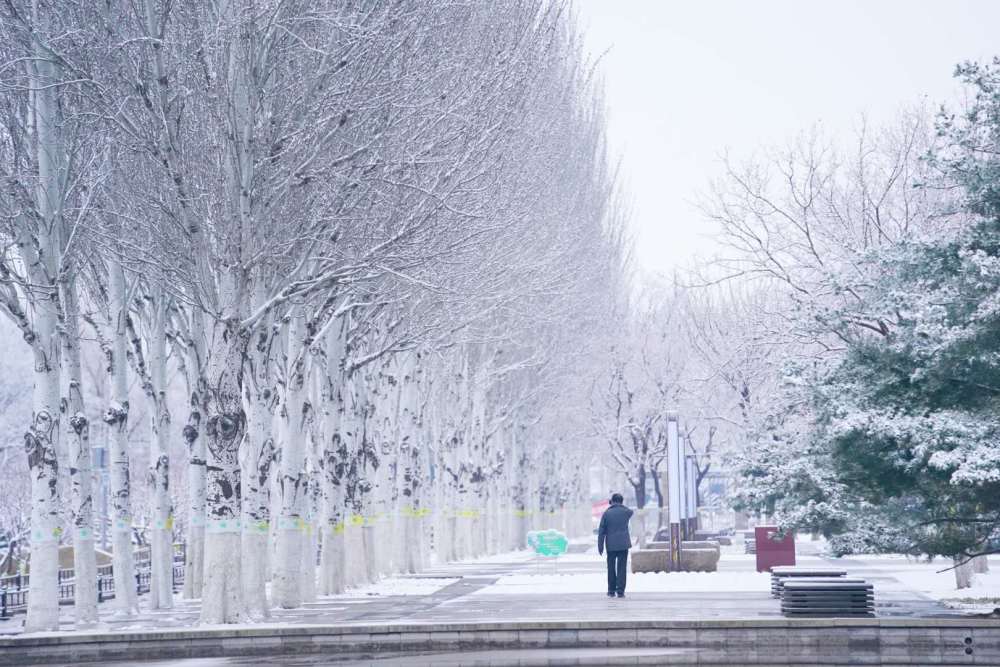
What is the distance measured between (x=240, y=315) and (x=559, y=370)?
3330cm

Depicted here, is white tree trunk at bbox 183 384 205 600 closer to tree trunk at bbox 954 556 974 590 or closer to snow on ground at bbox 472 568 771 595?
snow on ground at bbox 472 568 771 595

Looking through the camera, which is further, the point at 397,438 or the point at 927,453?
the point at 397,438

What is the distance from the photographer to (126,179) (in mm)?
23766

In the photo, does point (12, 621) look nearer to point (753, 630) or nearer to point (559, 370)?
Answer: point (753, 630)

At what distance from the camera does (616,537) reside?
26797 millimetres

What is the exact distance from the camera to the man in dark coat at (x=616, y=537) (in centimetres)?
2667

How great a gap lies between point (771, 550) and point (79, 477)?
17952 millimetres

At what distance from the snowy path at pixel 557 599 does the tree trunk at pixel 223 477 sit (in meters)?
0.86

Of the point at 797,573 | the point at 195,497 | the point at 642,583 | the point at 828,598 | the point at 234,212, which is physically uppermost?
the point at 234,212

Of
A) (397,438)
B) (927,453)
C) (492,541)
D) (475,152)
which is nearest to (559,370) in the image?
(492,541)

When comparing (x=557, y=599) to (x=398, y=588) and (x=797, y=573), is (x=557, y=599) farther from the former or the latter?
(x=398, y=588)

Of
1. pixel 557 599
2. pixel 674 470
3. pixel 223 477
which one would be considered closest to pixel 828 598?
pixel 557 599

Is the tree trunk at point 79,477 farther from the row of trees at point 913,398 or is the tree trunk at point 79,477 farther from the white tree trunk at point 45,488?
the row of trees at point 913,398

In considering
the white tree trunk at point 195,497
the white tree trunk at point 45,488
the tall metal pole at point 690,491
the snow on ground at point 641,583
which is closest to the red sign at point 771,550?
the snow on ground at point 641,583
